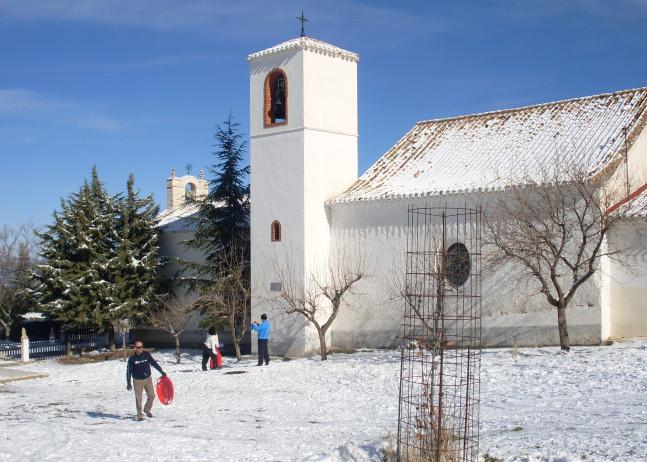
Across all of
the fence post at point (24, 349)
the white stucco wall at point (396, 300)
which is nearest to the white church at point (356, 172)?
the white stucco wall at point (396, 300)

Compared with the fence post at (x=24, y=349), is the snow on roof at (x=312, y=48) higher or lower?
higher

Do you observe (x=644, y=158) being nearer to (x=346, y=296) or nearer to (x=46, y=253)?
(x=346, y=296)

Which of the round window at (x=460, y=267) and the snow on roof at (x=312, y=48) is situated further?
the snow on roof at (x=312, y=48)

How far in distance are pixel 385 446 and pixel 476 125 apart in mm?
18174

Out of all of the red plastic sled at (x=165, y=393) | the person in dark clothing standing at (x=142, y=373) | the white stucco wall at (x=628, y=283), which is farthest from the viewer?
the white stucco wall at (x=628, y=283)

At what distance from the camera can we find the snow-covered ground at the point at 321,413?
36.7 ft

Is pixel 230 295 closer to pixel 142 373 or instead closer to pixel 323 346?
pixel 323 346

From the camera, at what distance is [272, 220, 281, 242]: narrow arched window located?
26212mm

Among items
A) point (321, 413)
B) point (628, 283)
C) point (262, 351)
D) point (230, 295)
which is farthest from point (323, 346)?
point (628, 283)

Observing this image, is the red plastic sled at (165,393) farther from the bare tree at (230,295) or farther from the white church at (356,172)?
the white church at (356,172)

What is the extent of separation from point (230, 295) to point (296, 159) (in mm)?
4998

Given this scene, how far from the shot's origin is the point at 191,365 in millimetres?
24984

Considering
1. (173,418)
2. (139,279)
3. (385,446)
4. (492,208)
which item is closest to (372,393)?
(173,418)

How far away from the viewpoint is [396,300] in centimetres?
2484
